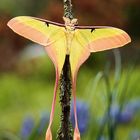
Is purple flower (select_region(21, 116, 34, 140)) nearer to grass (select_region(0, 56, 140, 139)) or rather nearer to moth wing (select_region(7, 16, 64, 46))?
grass (select_region(0, 56, 140, 139))

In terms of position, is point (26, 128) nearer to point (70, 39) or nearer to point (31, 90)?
point (70, 39)

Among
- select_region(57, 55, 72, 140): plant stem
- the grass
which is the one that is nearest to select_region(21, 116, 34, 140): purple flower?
the grass

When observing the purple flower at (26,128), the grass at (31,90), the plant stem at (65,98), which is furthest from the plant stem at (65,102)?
the grass at (31,90)

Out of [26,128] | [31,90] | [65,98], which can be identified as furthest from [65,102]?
[31,90]

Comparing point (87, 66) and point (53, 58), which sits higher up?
point (87, 66)

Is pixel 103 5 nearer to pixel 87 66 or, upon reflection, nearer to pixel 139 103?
pixel 87 66


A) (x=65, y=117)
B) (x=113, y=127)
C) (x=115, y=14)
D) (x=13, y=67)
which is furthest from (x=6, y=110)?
(x=65, y=117)

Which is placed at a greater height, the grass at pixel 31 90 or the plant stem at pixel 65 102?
the grass at pixel 31 90

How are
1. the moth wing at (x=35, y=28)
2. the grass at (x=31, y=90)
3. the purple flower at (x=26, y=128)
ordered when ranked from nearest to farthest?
1. the moth wing at (x=35, y=28)
2. the purple flower at (x=26, y=128)
3. the grass at (x=31, y=90)

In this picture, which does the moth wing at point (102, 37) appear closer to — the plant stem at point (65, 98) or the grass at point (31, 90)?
the plant stem at point (65, 98)
